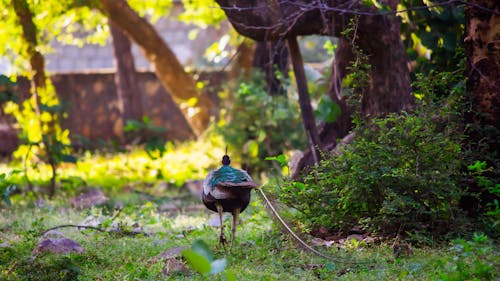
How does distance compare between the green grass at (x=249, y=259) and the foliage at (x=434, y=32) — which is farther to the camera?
the foliage at (x=434, y=32)

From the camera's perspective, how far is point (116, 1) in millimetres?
12367

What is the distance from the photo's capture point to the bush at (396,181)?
16.5 feet

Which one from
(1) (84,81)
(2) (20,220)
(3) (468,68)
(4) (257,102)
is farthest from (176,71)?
(3) (468,68)

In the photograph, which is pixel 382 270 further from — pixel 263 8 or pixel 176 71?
pixel 176 71

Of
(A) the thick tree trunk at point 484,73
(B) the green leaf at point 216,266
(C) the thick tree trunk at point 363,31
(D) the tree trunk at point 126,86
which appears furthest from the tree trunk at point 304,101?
(D) the tree trunk at point 126,86

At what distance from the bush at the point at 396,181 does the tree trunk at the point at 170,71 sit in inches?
318

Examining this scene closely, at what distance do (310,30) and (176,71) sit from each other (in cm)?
679

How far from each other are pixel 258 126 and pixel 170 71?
3.54 meters

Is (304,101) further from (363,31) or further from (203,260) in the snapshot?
(203,260)

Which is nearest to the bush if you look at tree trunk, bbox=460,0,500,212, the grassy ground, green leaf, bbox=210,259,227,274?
tree trunk, bbox=460,0,500,212

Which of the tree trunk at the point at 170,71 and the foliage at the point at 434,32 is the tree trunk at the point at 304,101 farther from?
the tree trunk at the point at 170,71

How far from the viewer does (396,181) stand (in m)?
5.17

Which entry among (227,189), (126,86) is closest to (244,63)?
(126,86)

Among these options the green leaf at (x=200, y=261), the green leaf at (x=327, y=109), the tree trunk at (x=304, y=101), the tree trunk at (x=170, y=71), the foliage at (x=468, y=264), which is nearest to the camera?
the green leaf at (x=200, y=261)
